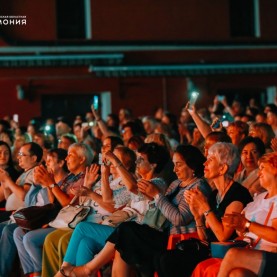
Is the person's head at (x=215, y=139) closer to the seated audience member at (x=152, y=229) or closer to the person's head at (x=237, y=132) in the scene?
the seated audience member at (x=152, y=229)

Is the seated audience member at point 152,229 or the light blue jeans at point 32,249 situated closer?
the seated audience member at point 152,229

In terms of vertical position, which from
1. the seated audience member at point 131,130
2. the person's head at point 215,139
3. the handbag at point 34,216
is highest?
the seated audience member at point 131,130

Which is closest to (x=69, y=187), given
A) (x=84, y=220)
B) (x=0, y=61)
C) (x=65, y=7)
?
(x=84, y=220)

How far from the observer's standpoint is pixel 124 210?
8.95 meters

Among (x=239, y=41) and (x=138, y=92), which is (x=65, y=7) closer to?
(x=138, y=92)

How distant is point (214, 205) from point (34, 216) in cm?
246

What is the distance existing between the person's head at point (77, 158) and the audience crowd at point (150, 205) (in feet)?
0.04

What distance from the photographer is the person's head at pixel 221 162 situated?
784 centimetres

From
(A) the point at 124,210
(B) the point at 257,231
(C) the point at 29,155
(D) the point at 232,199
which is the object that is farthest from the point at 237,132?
(B) the point at 257,231

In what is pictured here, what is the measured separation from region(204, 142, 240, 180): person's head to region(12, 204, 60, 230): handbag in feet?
7.90

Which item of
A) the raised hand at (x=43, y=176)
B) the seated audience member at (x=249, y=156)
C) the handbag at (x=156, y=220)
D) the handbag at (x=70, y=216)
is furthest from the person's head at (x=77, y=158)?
the seated audience member at (x=249, y=156)

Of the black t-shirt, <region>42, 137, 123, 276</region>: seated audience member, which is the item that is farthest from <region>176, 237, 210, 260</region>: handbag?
<region>42, 137, 123, 276</region>: seated audience member

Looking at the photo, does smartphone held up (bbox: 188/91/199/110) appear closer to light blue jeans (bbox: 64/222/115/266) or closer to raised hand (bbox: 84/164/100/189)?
raised hand (bbox: 84/164/100/189)

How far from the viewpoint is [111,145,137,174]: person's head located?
956 centimetres
